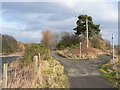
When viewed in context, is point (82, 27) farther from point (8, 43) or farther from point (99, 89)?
point (99, 89)

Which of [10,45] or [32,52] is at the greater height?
[10,45]

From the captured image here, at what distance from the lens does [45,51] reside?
26.5 meters

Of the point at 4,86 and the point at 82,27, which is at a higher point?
the point at 82,27

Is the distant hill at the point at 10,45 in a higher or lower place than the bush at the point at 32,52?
higher

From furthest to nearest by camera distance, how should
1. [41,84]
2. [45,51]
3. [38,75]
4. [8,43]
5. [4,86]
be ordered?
[8,43] → [45,51] → [38,75] → [41,84] → [4,86]

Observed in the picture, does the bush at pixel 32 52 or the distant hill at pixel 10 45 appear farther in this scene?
the distant hill at pixel 10 45

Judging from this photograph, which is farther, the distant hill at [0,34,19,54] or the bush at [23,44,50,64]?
the distant hill at [0,34,19,54]

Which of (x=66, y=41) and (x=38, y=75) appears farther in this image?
(x=66, y=41)

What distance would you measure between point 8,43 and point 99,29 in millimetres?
18651

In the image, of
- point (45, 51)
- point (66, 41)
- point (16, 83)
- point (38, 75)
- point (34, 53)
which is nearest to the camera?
point (16, 83)

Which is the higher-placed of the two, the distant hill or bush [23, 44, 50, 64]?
the distant hill

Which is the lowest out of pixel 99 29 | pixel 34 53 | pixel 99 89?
pixel 99 89

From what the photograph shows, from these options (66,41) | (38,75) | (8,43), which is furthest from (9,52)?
(38,75)

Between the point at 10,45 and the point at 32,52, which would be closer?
the point at 32,52
